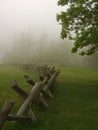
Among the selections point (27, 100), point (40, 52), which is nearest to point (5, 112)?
point (27, 100)

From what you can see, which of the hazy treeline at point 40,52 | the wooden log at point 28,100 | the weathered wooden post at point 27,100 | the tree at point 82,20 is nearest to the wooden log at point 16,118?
the weathered wooden post at point 27,100

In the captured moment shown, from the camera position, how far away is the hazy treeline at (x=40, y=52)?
80688 mm

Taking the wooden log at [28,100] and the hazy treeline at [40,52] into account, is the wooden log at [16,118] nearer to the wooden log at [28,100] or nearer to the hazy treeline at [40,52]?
the wooden log at [28,100]

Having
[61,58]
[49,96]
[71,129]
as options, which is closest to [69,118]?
[71,129]

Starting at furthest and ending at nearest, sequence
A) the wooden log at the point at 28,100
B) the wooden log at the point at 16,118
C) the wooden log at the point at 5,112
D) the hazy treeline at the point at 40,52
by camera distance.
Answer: the hazy treeline at the point at 40,52 < the wooden log at the point at 28,100 < the wooden log at the point at 16,118 < the wooden log at the point at 5,112

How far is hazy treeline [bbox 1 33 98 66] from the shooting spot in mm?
80688

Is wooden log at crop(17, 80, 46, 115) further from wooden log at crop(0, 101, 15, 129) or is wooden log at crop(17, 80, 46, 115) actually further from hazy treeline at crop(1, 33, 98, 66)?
hazy treeline at crop(1, 33, 98, 66)

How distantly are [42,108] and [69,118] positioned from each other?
166 cm

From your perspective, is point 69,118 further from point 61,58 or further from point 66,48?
point 66,48

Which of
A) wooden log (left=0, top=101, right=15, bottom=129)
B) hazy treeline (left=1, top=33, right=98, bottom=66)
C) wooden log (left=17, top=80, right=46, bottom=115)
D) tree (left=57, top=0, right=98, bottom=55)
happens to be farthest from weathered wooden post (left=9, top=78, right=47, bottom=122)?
hazy treeline (left=1, top=33, right=98, bottom=66)

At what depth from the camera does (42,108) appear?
14.2 metres

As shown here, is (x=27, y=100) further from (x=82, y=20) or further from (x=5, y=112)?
(x=82, y=20)

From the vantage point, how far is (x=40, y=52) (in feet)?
298

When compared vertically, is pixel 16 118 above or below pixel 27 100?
below
